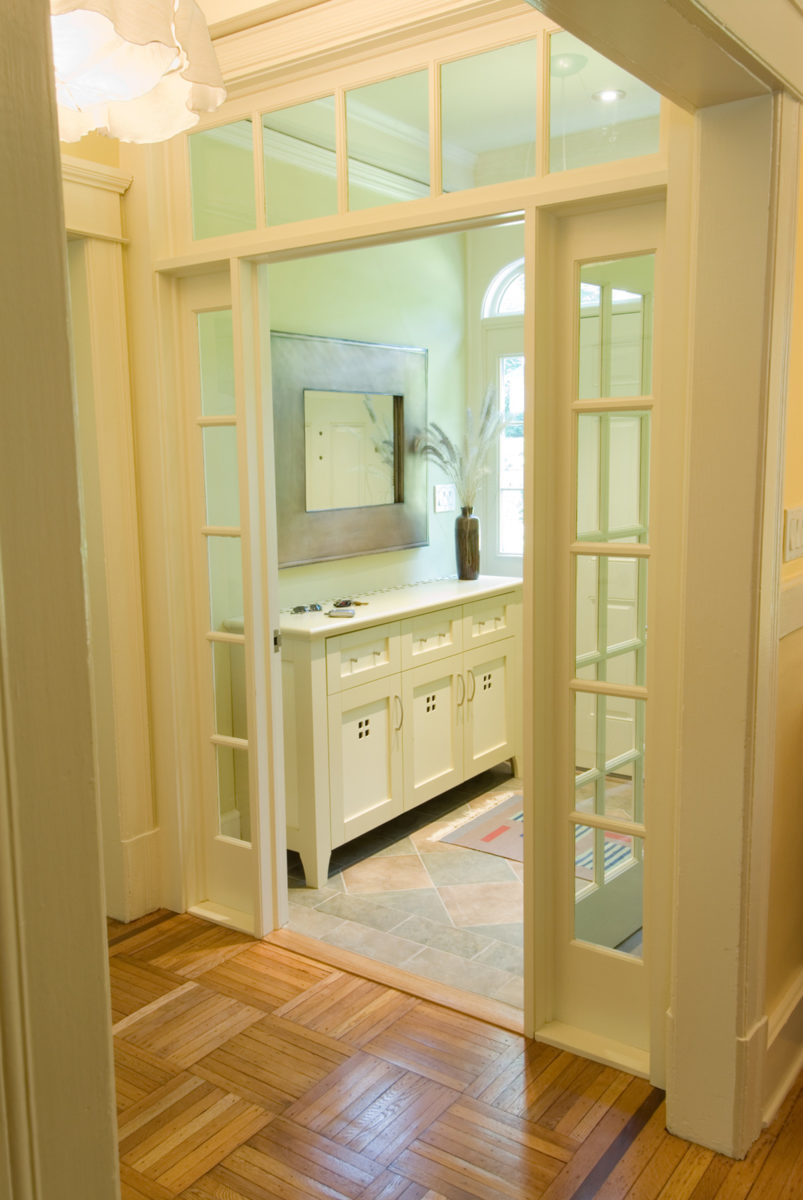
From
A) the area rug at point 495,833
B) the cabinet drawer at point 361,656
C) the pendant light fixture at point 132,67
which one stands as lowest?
the area rug at point 495,833

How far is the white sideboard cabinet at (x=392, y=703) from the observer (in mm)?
3584

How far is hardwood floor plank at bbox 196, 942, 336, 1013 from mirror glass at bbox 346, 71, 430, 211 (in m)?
2.27

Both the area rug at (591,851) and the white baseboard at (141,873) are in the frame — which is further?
the white baseboard at (141,873)

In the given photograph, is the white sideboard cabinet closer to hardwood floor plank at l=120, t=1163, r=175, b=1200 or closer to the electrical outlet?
the electrical outlet

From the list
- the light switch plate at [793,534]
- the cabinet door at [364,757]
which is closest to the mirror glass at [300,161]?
the light switch plate at [793,534]

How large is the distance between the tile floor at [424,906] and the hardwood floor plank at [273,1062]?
0.46 meters

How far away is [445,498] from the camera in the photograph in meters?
5.09

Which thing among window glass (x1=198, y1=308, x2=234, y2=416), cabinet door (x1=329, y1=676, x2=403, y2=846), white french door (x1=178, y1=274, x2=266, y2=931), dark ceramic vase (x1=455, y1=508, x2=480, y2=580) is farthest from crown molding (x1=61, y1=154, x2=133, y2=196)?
dark ceramic vase (x1=455, y1=508, x2=480, y2=580)

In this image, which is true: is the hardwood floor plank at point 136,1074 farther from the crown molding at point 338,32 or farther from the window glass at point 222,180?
the crown molding at point 338,32

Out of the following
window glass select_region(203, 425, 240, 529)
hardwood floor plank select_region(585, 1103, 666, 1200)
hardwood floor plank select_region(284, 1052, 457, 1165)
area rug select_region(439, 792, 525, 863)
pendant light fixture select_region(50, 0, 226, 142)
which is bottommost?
hardwood floor plank select_region(284, 1052, 457, 1165)

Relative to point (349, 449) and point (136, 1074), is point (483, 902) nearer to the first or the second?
point (136, 1074)

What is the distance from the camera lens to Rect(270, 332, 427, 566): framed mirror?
403 centimetres

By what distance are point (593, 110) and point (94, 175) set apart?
1.57 m

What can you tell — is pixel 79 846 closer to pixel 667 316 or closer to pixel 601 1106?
pixel 667 316
